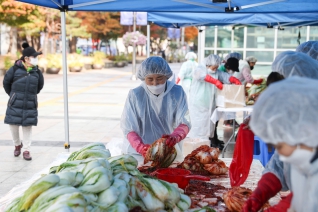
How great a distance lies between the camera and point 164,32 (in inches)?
1857

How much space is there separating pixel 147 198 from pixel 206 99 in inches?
244

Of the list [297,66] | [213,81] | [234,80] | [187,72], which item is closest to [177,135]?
[297,66]

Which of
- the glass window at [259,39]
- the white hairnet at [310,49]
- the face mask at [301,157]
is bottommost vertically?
the face mask at [301,157]

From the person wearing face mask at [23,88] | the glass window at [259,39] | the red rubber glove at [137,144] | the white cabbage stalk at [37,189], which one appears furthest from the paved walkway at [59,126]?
the glass window at [259,39]

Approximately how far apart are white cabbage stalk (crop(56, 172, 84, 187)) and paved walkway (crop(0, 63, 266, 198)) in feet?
12.4

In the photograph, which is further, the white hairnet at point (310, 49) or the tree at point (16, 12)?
the tree at point (16, 12)

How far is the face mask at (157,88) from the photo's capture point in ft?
12.6

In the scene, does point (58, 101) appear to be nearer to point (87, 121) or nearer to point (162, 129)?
point (87, 121)

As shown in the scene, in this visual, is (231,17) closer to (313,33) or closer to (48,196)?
(48,196)

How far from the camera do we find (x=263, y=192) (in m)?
2.06

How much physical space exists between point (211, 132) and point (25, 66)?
3.66 metres

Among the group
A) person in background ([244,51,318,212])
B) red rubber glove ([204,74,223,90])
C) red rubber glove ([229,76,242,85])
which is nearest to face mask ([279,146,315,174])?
person in background ([244,51,318,212])

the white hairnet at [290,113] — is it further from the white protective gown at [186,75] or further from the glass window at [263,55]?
the glass window at [263,55]

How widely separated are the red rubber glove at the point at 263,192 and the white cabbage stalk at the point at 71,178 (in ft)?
2.56
